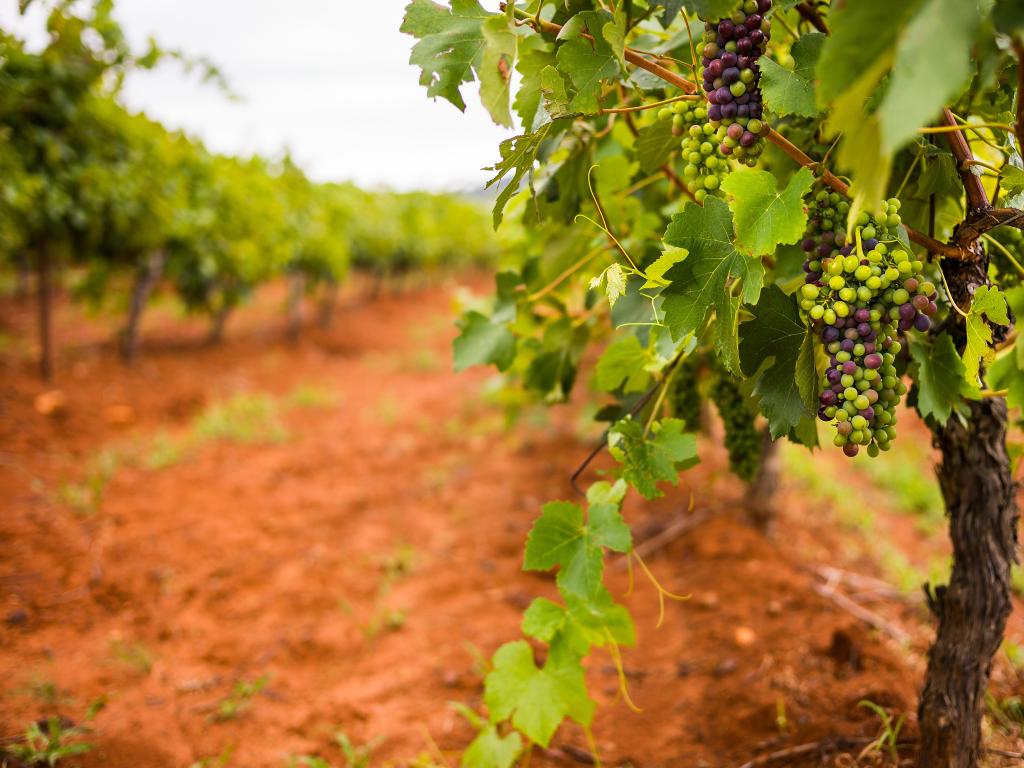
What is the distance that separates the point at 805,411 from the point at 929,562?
138 inches

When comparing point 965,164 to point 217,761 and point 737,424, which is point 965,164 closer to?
point 737,424

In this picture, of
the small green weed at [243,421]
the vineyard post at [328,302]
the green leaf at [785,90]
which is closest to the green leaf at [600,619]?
the green leaf at [785,90]

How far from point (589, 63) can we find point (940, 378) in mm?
933

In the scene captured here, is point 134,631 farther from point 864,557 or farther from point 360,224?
point 360,224

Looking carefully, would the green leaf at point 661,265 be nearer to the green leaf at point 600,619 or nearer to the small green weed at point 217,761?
the green leaf at point 600,619

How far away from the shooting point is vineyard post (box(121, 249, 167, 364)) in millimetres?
7438

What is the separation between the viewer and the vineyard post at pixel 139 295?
24.4 ft

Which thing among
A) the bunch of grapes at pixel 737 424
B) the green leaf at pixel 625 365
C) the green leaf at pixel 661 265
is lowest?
the bunch of grapes at pixel 737 424

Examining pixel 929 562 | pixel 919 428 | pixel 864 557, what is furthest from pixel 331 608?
pixel 919 428

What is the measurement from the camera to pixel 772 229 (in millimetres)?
1021

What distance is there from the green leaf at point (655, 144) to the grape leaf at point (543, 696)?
1163 mm

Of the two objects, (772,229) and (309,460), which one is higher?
(772,229)

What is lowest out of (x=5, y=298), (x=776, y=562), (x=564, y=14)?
(x=776, y=562)

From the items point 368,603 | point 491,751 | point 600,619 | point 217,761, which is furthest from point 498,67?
point 368,603
